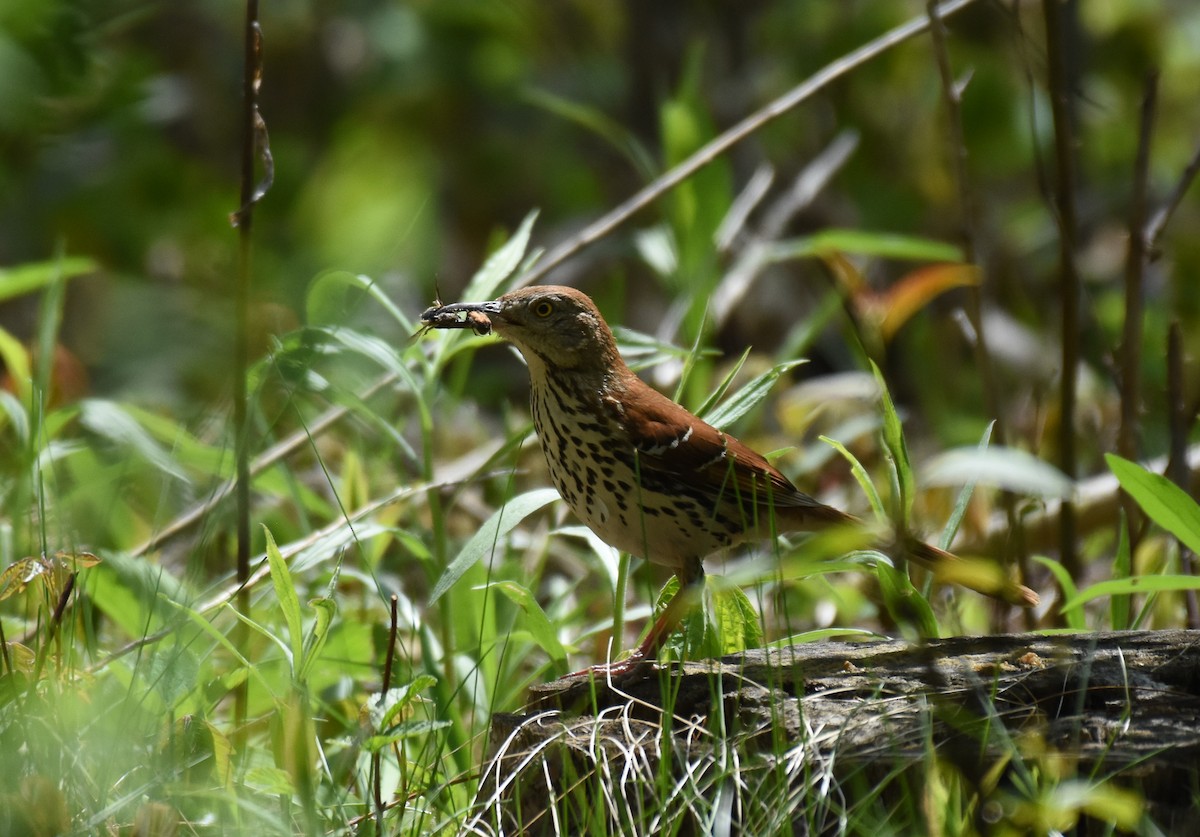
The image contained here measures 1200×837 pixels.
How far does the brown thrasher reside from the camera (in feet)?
8.72

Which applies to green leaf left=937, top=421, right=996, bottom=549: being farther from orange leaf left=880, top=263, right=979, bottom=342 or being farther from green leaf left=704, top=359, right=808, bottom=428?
orange leaf left=880, top=263, right=979, bottom=342

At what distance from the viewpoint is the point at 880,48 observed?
341cm

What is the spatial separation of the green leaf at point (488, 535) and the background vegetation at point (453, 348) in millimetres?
11

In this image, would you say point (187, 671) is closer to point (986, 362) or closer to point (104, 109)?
point (986, 362)

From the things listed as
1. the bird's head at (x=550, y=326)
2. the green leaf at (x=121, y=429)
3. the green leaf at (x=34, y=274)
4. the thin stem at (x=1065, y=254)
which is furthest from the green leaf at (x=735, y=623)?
the green leaf at (x=34, y=274)

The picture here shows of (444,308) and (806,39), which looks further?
(806,39)

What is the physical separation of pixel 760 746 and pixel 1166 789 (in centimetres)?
59

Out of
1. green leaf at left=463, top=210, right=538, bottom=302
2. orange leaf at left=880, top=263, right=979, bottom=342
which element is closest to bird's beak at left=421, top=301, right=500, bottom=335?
green leaf at left=463, top=210, right=538, bottom=302

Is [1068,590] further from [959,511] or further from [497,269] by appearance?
[497,269]

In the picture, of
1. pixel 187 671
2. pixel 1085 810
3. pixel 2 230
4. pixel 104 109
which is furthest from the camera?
pixel 2 230

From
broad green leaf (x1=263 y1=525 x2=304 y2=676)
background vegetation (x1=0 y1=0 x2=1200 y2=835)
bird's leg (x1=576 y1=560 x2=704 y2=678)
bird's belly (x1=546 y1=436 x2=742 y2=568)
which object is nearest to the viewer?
background vegetation (x1=0 y1=0 x2=1200 y2=835)

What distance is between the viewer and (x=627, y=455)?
8.86 feet

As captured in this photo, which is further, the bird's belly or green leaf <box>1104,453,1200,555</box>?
the bird's belly

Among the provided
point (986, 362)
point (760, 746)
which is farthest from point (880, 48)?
point (760, 746)
